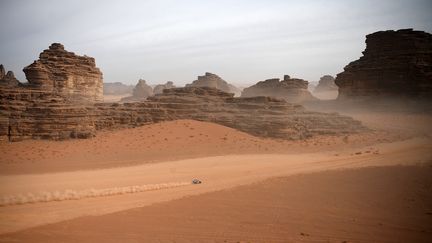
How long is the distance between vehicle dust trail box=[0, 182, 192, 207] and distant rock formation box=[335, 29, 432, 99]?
34.9 meters

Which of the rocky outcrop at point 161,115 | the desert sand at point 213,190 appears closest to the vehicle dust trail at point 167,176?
the desert sand at point 213,190

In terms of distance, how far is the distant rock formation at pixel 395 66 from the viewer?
3525 cm

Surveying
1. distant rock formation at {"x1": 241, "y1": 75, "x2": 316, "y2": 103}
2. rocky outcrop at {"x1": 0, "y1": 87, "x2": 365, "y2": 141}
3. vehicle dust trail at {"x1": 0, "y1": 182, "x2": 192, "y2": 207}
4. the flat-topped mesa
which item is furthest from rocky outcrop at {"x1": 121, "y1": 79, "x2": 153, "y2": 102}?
vehicle dust trail at {"x1": 0, "y1": 182, "x2": 192, "y2": 207}

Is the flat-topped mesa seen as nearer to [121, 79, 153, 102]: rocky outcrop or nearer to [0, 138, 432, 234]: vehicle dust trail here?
[0, 138, 432, 234]: vehicle dust trail

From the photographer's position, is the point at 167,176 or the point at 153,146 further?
the point at 153,146

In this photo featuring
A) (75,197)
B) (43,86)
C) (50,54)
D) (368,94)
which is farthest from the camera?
(368,94)

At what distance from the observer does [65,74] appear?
95.9 ft

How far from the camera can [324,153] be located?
1703cm

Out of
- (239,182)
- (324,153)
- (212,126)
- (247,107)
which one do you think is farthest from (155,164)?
(247,107)

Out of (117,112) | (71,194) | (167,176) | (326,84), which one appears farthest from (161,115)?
(326,84)

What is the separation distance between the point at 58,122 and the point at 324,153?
15.5 m

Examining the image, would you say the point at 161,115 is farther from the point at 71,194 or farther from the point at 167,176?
the point at 71,194

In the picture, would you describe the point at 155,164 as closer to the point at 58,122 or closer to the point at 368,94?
the point at 58,122

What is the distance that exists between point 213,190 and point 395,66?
35.2m
